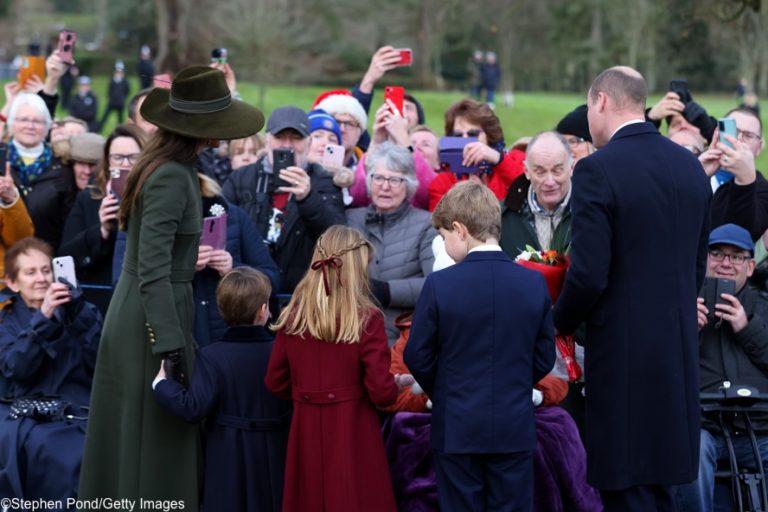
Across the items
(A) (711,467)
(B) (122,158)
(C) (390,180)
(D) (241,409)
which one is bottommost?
(A) (711,467)

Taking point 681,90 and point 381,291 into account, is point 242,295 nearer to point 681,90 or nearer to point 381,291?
point 381,291

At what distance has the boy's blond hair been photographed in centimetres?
470

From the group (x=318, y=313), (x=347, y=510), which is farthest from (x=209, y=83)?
(x=347, y=510)

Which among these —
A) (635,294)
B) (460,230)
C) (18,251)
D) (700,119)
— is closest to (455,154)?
(700,119)

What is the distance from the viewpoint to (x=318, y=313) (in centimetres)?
495

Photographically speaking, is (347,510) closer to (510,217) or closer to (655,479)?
(655,479)

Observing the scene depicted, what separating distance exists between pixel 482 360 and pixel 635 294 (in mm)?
720

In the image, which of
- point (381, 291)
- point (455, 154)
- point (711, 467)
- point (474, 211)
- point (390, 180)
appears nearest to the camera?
point (474, 211)

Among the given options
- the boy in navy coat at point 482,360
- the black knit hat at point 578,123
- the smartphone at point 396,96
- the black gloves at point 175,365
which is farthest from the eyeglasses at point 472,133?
the black gloves at point 175,365

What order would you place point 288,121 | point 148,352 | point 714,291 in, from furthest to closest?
point 288,121, point 714,291, point 148,352

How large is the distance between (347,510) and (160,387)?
3.49 ft

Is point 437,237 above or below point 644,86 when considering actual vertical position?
below

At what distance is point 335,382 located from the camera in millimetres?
4969

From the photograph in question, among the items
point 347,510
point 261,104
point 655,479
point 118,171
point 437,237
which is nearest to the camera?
point 655,479
